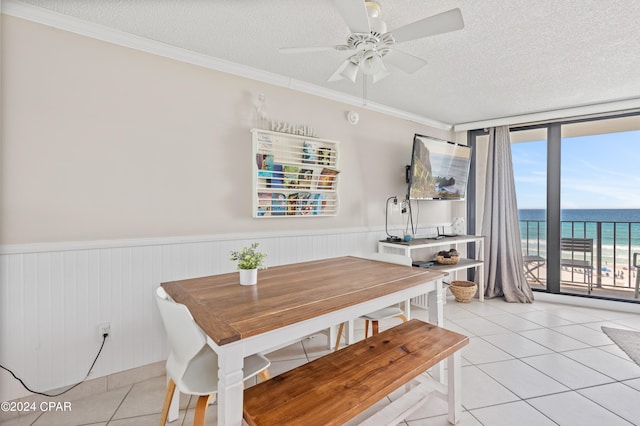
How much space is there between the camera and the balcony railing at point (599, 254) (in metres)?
4.12

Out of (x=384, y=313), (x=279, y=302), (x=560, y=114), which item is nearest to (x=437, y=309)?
(x=384, y=313)

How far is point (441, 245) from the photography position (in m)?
3.88

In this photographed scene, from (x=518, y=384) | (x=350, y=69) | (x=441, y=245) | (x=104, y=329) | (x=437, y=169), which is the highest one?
(x=350, y=69)

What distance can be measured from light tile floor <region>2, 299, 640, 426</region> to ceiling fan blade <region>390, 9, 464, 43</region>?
2109mm

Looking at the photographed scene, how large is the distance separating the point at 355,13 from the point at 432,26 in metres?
0.40

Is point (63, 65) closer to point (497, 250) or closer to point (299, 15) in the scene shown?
point (299, 15)

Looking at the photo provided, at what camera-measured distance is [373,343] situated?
160 cm

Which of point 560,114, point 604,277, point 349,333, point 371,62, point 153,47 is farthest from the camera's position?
point 604,277

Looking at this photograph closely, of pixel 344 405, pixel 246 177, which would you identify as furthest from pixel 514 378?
pixel 246 177

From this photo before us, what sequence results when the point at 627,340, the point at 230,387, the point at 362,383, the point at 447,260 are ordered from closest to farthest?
the point at 230,387 < the point at 362,383 < the point at 627,340 < the point at 447,260

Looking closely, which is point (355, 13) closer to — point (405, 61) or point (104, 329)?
point (405, 61)

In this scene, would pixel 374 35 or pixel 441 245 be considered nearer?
pixel 374 35

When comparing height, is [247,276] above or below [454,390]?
above

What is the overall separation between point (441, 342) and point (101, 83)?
8.88 feet
